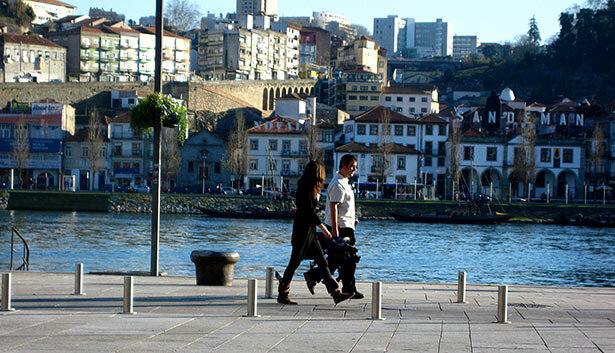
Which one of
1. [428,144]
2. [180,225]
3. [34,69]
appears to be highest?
[34,69]

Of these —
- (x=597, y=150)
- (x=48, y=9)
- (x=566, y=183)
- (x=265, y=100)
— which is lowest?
(x=566, y=183)

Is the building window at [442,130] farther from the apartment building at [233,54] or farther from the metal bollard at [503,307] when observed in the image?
the metal bollard at [503,307]

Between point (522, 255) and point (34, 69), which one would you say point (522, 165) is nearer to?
point (522, 255)

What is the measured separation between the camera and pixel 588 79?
134 meters

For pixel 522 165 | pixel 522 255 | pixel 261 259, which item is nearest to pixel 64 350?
pixel 261 259

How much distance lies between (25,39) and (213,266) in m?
99.8

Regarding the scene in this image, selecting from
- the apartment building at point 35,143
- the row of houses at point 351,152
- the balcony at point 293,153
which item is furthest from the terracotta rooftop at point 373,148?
the apartment building at point 35,143

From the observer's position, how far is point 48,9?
15700 centimetres

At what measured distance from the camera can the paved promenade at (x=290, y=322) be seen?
10016 mm

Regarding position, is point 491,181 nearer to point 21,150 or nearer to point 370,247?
point 21,150

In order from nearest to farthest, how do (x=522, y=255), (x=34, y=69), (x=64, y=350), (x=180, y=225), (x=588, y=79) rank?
(x=64, y=350), (x=522, y=255), (x=180, y=225), (x=34, y=69), (x=588, y=79)

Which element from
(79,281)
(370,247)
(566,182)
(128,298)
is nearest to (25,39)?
(566,182)

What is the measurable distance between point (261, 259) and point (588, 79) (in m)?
106

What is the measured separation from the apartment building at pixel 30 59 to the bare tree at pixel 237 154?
2991 cm
